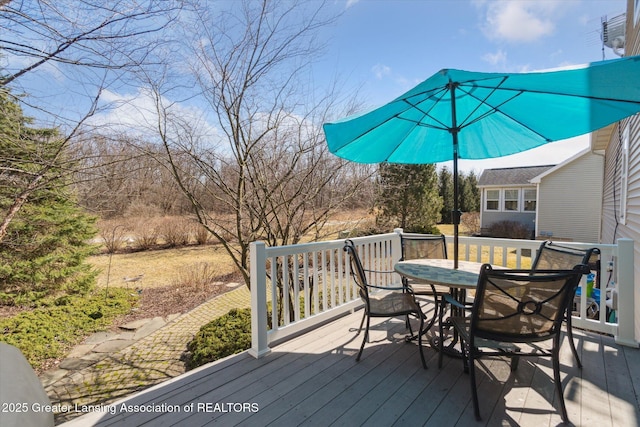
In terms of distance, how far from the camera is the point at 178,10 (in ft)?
9.61

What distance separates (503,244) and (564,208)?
12.0m

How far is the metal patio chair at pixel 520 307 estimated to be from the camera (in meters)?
1.74

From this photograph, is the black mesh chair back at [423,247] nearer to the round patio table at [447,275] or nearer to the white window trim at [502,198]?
the round patio table at [447,275]

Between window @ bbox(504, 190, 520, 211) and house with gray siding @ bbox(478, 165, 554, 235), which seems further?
window @ bbox(504, 190, 520, 211)

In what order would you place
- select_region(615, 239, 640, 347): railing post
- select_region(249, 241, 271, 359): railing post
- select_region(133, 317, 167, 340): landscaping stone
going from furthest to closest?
1. select_region(133, 317, 167, 340): landscaping stone
2. select_region(615, 239, 640, 347): railing post
3. select_region(249, 241, 271, 359): railing post

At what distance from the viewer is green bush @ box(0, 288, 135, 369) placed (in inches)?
167

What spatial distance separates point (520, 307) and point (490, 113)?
5.96 feet

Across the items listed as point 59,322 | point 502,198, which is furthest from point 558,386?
point 502,198

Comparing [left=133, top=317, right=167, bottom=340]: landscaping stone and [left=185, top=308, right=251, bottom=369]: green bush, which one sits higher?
[left=185, top=308, right=251, bottom=369]: green bush

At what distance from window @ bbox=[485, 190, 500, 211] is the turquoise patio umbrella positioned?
1521 centimetres

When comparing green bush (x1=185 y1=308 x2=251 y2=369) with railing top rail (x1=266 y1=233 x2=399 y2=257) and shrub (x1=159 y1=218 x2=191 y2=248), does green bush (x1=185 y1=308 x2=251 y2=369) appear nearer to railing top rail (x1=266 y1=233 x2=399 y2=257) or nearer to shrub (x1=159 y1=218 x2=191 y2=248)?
railing top rail (x1=266 y1=233 x2=399 y2=257)

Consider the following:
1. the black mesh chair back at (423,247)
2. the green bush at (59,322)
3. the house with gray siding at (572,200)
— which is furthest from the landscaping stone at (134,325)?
the house with gray siding at (572,200)

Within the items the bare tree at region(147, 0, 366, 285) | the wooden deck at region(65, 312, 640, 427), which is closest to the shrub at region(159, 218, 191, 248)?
the bare tree at region(147, 0, 366, 285)

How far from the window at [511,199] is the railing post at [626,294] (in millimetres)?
15194
